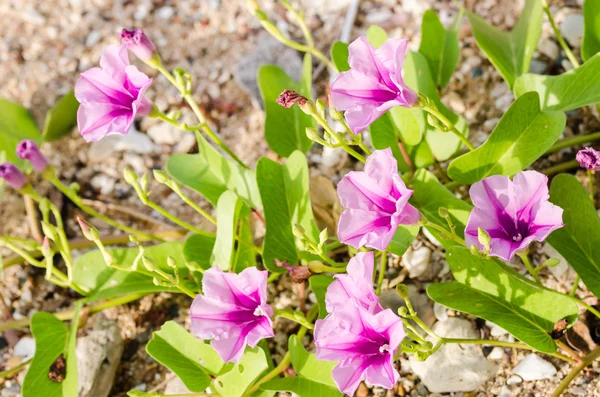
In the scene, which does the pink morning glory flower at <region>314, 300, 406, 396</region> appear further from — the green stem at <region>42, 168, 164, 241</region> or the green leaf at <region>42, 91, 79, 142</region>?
the green leaf at <region>42, 91, 79, 142</region>

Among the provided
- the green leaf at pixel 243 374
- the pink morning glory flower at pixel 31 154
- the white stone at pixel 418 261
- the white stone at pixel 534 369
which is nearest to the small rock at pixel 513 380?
the white stone at pixel 534 369

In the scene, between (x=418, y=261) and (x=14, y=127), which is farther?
(x=14, y=127)

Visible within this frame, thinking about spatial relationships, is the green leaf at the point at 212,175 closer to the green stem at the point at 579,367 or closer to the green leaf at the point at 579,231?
the green leaf at the point at 579,231

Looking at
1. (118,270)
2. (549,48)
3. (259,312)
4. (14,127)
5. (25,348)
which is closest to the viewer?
(259,312)

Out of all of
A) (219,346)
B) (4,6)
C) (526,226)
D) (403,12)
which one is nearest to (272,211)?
(219,346)

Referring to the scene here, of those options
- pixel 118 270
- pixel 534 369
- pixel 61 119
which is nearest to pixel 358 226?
pixel 534 369

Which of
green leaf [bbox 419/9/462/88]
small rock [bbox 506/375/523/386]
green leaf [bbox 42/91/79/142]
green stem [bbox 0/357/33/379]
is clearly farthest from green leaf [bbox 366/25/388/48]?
green stem [bbox 0/357/33/379]

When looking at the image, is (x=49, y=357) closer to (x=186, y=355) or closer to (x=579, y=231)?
(x=186, y=355)
